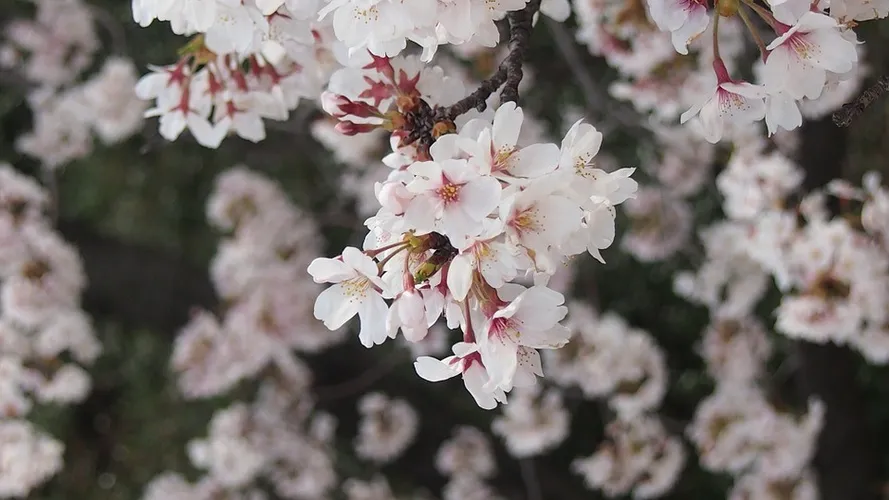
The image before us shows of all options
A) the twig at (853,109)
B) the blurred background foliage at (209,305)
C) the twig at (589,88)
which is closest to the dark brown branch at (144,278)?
the blurred background foliage at (209,305)

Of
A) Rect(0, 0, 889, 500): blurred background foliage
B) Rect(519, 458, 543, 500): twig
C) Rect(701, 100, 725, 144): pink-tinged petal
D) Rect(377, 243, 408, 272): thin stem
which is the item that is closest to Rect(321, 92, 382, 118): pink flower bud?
Rect(377, 243, 408, 272): thin stem

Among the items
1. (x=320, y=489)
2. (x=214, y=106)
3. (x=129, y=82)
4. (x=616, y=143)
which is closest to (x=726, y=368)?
(x=616, y=143)

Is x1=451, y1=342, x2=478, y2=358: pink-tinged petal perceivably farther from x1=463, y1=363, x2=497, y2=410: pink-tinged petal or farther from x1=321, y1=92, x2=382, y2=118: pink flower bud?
x1=321, y1=92, x2=382, y2=118: pink flower bud

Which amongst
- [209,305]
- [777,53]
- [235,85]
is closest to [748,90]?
[777,53]

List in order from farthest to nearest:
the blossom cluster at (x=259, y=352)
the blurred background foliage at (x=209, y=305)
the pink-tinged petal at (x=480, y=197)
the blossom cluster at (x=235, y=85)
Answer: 1. the blurred background foliage at (x=209, y=305)
2. the blossom cluster at (x=259, y=352)
3. the blossom cluster at (x=235, y=85)
4. the pink-tinged petal at (x=480, y=197)

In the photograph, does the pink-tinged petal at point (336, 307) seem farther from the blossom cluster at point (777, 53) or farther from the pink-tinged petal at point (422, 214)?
the blossom cluster at point (777, 53)

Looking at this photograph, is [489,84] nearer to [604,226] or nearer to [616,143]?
[604,226]

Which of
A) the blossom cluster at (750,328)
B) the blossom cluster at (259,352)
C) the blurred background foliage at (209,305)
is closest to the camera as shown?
the blossom cluster at (750,328)
